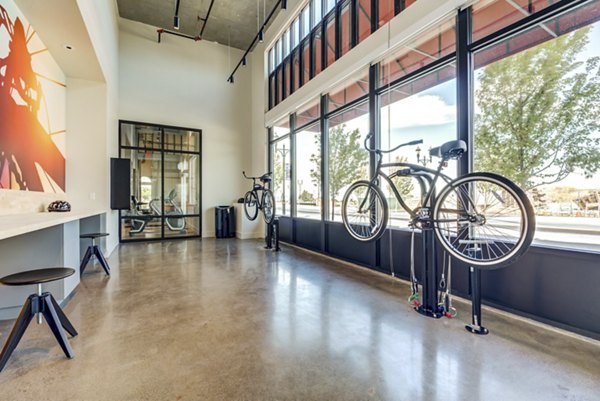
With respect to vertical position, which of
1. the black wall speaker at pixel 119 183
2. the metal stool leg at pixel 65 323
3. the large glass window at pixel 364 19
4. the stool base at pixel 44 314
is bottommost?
the metal stool leg at pixel 65 323

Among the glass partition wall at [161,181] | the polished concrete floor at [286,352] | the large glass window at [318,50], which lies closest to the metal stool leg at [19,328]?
the polished concrete floor at [286,352]

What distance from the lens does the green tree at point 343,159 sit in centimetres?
488

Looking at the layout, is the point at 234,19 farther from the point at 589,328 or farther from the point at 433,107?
the point at 589,328

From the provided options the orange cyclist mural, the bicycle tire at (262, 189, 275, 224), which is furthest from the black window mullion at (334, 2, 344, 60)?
the orange cyclist mural

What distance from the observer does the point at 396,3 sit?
3.89 meters

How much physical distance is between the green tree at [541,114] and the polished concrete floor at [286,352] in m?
1.48

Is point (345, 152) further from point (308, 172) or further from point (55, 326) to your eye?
point (55, 326)

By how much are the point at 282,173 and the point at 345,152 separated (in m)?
2.52

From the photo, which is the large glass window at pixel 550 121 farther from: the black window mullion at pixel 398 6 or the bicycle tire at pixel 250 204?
the bicycle tire at pixel 250 204

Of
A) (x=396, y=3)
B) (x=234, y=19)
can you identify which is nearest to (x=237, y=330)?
(x=396, y=3)

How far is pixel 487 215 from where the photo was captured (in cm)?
257

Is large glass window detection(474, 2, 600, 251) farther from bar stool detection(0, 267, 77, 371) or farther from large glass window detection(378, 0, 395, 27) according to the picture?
bar stool detection(0, 267, 77, 371)

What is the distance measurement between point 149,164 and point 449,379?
8.24m

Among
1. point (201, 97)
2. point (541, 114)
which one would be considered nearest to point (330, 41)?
point (541, 114)
